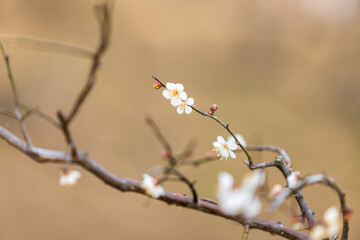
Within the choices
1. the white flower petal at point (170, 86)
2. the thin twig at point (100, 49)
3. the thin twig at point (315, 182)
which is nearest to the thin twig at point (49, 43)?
the thin twig at point (100, 49)

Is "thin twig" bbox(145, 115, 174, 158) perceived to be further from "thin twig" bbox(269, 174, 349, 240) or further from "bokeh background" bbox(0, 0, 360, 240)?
"bokeh background" bbox(0, 0, 360, 240)

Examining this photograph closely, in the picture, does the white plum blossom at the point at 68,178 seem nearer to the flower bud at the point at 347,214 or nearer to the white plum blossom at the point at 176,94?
the white plum blossom at the point at 176,94

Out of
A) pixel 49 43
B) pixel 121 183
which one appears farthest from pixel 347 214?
pixel 49 43

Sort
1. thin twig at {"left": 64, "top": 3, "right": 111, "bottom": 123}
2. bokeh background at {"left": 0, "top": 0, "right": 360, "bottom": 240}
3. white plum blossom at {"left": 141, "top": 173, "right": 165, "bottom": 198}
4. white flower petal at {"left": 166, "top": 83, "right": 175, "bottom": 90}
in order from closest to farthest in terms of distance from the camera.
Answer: thin twig at {"left": 64, "top": 3, "right": 111, "bottom": 123} → white plum blossom at {"left": 141, "top": 173, "right": 165, "bottom": 198} → white flower petal at {"left": 166, "top": 83, "right": 175, "bottom": 90} → bokeh background at {"left": 0, "top": 0, "right": 360, "bottom": 240}

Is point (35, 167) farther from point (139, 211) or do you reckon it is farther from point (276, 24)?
point (276, 24)

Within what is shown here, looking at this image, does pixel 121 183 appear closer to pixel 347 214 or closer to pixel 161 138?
pixel 161 138

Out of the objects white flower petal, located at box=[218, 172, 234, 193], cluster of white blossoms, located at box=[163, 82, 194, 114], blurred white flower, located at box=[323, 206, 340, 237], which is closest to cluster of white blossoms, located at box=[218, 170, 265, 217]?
white flower petal, located at box=[218, 172, 234, 193]
